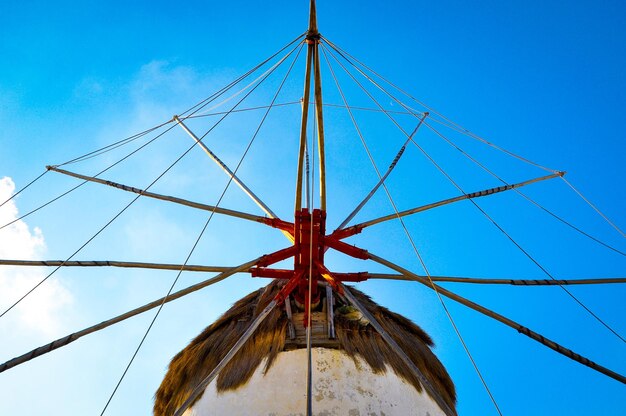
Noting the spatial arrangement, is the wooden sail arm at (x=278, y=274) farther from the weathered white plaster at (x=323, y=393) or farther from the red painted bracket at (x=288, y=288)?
the weathered white plaster at (x=323, y=393)

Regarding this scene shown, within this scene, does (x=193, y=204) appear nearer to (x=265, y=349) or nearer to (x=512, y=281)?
(x=265, y=349)

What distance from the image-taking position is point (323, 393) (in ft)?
15.3

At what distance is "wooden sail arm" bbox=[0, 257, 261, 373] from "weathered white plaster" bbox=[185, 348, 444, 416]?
3.09 feet

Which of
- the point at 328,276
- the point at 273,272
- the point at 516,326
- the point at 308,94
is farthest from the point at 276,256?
the point at 516,326

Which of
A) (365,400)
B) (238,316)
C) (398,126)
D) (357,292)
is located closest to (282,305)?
(238,316)

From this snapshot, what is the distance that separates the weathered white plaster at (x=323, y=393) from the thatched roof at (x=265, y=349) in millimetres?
105

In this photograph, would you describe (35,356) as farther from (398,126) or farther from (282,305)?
(398,126)

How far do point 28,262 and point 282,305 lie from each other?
256 cm

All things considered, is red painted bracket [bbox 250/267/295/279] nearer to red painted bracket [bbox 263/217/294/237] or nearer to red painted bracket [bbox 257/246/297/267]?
red painted bracket [bbox 257/246/297/267]

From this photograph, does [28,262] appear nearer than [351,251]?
Yes

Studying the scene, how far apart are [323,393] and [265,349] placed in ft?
2.56

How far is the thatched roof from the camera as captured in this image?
5.11 metres

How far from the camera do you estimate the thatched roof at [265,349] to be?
511cm

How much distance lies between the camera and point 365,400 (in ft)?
15.3
